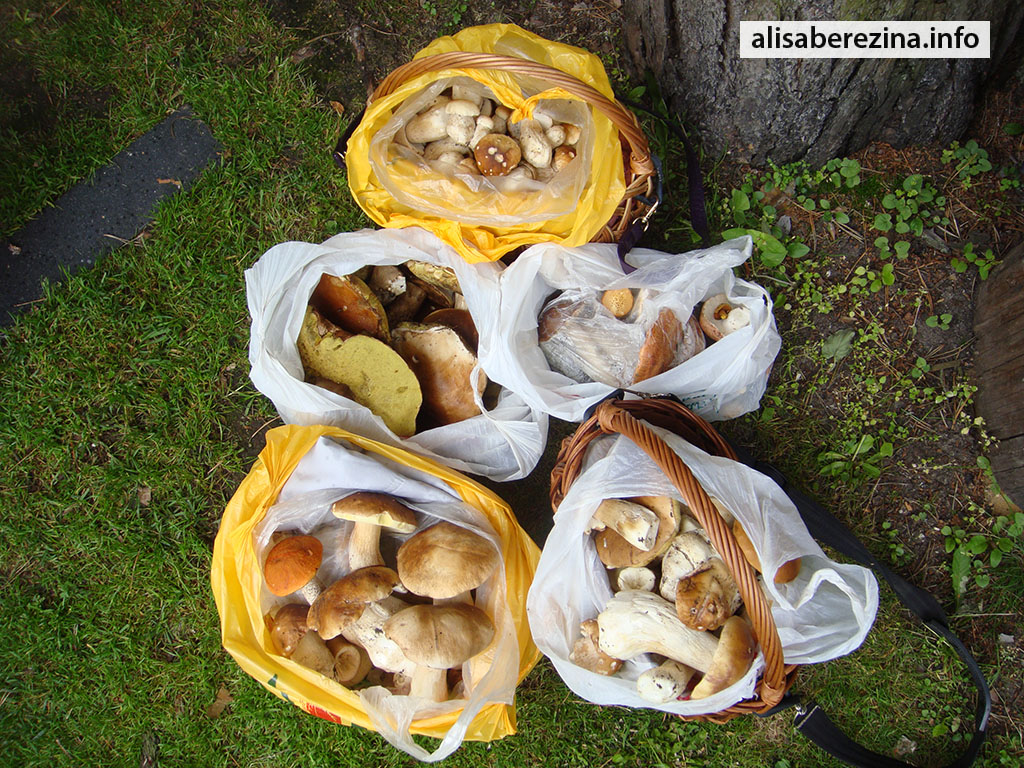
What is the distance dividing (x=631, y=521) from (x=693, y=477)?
0.24 m

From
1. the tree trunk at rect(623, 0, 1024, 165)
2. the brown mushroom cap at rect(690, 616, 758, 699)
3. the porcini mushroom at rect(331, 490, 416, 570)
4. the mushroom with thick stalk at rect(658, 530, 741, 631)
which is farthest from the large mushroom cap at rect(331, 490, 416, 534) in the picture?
the tree trunk at rect(623, 0, 1024, 165)

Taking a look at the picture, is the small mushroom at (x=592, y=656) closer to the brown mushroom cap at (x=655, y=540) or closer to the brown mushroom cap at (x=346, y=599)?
the brown mushroom cap at (x=655, y=540)

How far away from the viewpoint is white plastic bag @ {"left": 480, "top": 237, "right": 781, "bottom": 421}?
6.40 feet

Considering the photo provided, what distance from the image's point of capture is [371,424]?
2023 millimetres

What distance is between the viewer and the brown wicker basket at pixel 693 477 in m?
1.50

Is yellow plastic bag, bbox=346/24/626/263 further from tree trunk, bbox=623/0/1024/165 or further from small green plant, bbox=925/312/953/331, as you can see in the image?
small green plant, bbox=925/312/953/331

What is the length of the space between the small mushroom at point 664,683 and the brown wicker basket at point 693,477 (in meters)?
0.11

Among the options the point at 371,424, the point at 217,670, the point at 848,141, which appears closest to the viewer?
A: the point at 371,424

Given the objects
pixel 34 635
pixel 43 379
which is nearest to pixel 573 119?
pixel 43 379

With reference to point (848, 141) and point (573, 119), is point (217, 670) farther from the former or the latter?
point (848, 141)

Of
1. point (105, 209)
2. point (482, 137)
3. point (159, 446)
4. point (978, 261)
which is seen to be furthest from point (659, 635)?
point (105, 209)

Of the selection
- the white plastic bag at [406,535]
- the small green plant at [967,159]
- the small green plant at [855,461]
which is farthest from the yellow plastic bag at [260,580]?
the small green plant at [967,159]

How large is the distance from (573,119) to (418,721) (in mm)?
1706

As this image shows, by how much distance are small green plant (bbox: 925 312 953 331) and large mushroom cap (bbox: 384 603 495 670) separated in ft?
5.81
